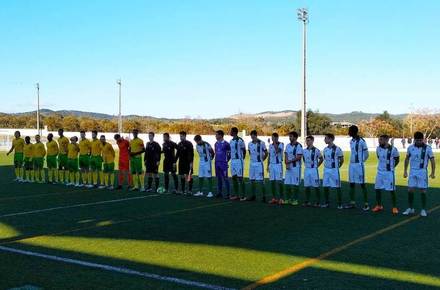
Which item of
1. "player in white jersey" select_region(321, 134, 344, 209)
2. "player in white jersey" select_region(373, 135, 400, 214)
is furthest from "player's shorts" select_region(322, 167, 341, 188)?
"player in white jersey" select_region(373, 135, 400, 214)

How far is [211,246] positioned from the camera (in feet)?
27.3

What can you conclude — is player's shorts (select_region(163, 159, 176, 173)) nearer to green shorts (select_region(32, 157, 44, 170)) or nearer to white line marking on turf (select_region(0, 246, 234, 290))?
green shorts (select_region(32, 157, 44, 170))

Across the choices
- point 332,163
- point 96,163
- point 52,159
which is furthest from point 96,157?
point 332,163

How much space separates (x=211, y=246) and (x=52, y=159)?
38.0ft

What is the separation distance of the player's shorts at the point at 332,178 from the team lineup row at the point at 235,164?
0.02m

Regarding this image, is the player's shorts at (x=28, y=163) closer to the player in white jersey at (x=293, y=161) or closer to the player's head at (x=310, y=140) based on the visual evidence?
the player in white jersey at (x=293, y=161)

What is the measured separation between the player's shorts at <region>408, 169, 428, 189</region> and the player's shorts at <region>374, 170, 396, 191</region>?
42cm

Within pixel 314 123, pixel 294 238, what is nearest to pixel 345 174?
pixel 294 238

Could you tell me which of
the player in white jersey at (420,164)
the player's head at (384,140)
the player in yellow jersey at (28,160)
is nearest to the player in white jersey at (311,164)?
the player's head at (384,140)

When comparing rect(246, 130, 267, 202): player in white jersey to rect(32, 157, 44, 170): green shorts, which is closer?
rect(246, 130, 267, 202): player in white jersey

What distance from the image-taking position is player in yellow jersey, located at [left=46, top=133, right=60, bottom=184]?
18.0m

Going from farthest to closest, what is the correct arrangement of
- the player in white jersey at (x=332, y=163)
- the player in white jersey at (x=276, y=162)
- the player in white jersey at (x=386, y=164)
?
the player in white jersey at (x=276, y=162)
the player in white jersey at (x=332, y=163)
the player in white jersey at (x=386, y=164)

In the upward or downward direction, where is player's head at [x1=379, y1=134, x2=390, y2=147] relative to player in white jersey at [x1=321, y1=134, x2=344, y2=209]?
upward

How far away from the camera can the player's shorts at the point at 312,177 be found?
12.8m
